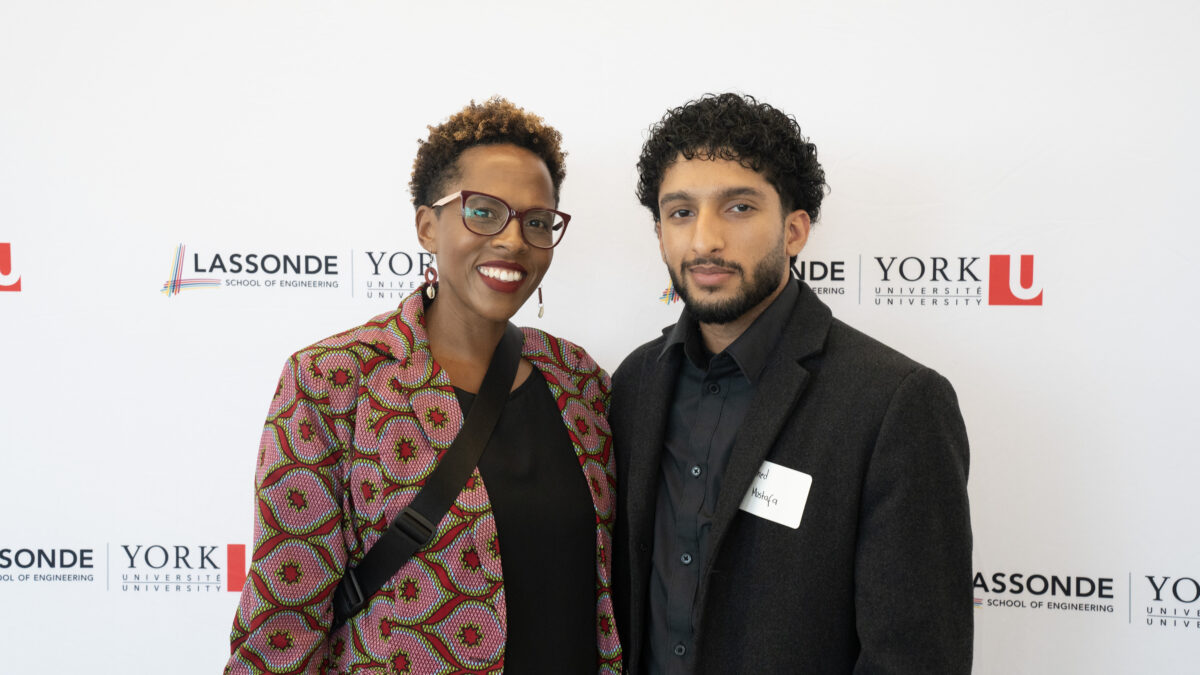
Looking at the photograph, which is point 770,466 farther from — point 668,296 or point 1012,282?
point 1012,282

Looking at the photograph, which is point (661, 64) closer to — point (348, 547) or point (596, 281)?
point (596, 281)

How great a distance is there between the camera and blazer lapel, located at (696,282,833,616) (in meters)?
1.53

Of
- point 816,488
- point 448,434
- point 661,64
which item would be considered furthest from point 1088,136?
point 448,434

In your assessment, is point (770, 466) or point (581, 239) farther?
point (581, 239)

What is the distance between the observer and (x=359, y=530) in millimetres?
1574

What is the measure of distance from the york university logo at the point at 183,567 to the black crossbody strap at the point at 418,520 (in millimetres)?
1077

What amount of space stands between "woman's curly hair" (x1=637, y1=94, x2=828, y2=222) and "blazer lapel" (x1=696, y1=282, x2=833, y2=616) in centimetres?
29

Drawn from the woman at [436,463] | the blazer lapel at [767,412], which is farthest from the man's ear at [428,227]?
the blazer lapel at [767,412]

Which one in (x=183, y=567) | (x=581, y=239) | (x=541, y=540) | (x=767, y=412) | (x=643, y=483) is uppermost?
(x=581, y=239)

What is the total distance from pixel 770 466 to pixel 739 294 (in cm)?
37

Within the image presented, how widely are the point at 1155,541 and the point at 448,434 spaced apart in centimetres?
203

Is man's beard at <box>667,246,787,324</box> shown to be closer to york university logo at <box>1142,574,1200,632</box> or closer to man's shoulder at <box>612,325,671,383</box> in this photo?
man's shoulder at <box>612,325,671,383</box>

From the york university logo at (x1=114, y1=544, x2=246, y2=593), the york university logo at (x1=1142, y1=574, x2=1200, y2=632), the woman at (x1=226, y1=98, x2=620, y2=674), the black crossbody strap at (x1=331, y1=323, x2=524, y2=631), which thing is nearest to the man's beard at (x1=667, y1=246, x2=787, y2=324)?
the woman at (x1=226, y1=98, x2=620, y2=674)

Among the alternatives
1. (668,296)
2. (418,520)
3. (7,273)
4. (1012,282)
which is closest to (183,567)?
(7,273)
